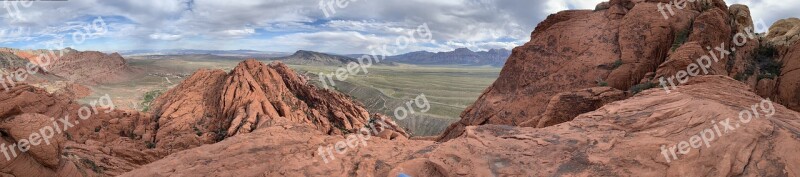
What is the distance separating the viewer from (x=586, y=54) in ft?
73.0

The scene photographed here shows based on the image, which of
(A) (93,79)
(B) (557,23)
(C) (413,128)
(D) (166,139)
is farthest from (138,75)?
(B) (557,23)

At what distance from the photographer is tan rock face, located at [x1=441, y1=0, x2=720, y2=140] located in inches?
784

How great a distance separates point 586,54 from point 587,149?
15.0 m

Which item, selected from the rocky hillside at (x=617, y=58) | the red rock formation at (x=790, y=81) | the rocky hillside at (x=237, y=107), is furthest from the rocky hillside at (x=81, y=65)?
the red rock formation at (x=790, y=81)

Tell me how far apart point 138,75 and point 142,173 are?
14991 cm

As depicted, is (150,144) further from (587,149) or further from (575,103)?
(587,149)

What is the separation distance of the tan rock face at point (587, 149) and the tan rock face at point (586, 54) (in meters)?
7.78

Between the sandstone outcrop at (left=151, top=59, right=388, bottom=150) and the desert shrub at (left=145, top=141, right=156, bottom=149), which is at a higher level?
the sandstone outcrop at (left=151, top=59, right=388, bottom=150)

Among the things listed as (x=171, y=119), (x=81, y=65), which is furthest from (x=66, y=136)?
(x=81, y=65)

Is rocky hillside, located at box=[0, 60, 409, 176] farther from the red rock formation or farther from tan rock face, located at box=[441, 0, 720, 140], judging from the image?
the red rock formation

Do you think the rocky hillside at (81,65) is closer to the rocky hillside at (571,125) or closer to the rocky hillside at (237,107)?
the rocky hillside at (237,107)

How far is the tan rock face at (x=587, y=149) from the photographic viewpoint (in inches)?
299

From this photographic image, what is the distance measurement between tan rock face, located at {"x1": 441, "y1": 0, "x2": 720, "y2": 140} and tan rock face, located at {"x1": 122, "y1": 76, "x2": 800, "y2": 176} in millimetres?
7776

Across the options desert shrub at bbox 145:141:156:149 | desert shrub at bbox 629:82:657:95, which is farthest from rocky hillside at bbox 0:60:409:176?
desert shrub at bbox 629:82:657:95
